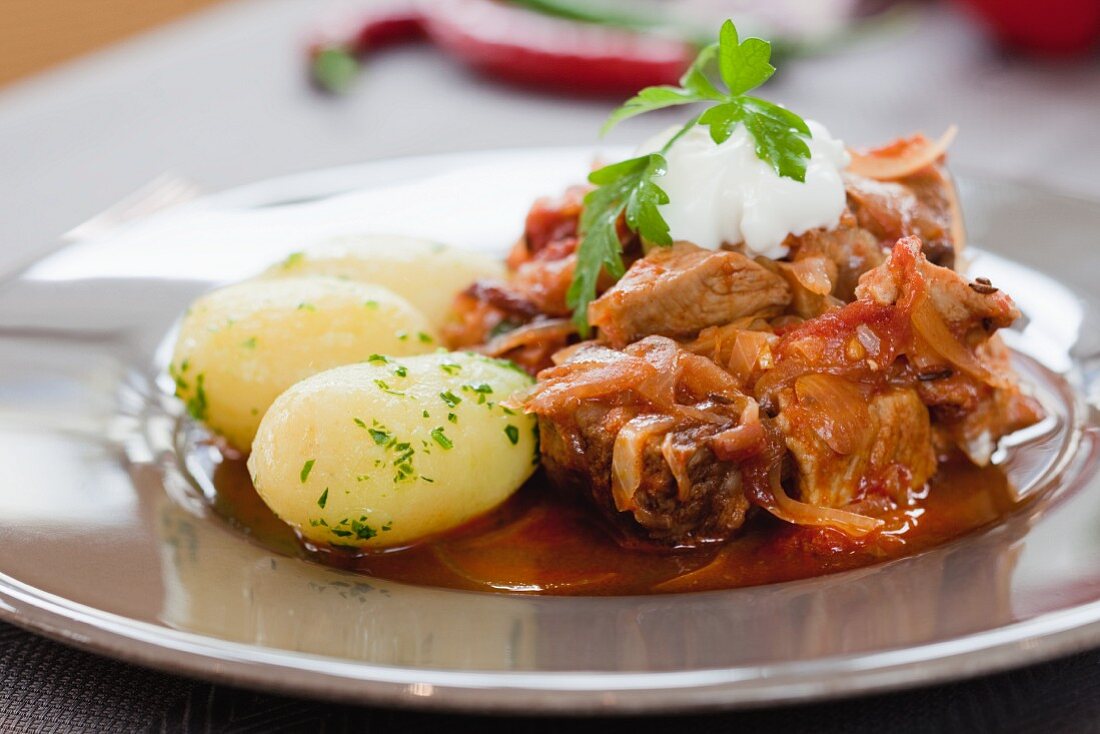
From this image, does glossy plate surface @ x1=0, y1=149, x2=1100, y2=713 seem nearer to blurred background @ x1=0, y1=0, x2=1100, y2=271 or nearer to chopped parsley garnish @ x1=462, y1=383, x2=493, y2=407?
chopped parsley garnish @ x1=462, y1=383, x2=493, y2=407

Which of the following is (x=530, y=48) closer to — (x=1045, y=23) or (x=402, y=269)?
(x=1045, y=23)

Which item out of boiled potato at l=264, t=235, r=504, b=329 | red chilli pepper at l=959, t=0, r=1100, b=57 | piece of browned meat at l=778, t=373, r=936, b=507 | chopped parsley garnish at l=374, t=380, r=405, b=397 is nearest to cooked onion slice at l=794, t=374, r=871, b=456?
piece of browned meat at l=778, t=373, r=936, b=507

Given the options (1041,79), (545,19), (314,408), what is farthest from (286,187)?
(1041,79)

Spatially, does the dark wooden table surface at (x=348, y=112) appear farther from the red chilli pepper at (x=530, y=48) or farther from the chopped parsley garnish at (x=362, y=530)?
the chopped parsley garnish at (x=362, y=530)

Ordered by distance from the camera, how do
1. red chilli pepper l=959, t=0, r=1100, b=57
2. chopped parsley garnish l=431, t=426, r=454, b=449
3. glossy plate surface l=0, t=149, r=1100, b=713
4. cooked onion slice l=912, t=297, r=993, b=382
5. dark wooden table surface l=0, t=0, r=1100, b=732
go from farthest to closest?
1. red chilli pepper l=959, t=0, r=1100, b=57
2. dark wooden table surface l=0, t=0, r=1100, b=732
3. cooked onion slice l=912, t=297, r=993, b=382
4. chopped parsley garnish l=431, t=426, r=454, b=449
5. glossy plate surface l=0, t=149, r=1100, b=713

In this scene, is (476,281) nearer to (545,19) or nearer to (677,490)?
(677,490)

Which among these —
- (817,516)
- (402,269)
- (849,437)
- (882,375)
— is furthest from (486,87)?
(817,516)
